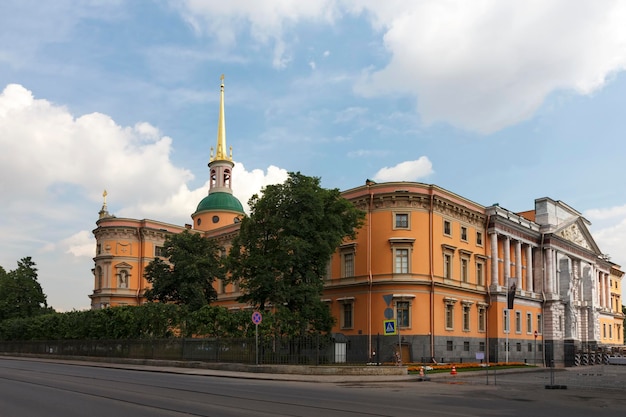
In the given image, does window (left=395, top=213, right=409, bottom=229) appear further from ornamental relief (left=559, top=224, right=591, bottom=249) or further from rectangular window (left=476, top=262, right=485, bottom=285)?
ornamental relief (left=559, top=224, right=591, bottom=249)

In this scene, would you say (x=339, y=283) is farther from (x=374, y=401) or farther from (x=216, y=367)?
(x=374, y=401)

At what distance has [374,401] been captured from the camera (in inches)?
709

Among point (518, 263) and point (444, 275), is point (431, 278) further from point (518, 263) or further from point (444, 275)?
point (518, 263)

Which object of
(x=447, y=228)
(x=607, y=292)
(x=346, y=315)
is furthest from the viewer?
(x=607, y=292)

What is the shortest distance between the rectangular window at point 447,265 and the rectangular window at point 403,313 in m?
5.13

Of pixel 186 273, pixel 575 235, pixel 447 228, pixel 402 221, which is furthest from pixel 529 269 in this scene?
pixel 186 273

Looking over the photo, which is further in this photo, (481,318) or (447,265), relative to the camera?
(481,318)

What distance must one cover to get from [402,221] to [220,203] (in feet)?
115

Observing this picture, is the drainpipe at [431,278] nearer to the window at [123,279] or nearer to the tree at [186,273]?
the tree at [186,273]

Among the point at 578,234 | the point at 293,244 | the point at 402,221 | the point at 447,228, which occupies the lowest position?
the point at 293,244

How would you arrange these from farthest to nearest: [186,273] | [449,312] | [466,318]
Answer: [186,273] → [466,318] → [449,312]

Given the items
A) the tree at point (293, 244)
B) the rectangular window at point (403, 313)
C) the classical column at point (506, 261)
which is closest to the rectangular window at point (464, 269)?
the classical column at point (506, 261)

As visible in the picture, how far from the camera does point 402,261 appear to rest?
155ft

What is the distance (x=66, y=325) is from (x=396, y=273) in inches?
1289
